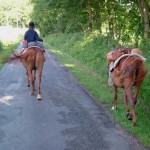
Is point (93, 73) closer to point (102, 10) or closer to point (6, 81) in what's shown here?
point (6, 81)

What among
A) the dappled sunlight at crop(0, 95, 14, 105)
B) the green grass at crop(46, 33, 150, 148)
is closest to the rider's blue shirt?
the dappled sunlight at crop(0, 95, 14, 105)

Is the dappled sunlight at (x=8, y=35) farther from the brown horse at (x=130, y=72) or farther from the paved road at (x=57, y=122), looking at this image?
the brown horse at (x=130, y=72)

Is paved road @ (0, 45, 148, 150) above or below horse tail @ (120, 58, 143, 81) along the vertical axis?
below

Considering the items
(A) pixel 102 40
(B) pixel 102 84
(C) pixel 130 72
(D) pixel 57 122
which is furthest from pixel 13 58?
(A) pixel 102 40

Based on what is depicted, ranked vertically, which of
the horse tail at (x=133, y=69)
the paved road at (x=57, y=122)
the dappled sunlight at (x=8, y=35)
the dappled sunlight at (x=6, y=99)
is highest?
the horse tail at (x=133, y=69)

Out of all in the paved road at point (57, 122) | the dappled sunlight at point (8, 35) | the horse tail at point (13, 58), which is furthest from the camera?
the dappled sunlight at point (8, 35)

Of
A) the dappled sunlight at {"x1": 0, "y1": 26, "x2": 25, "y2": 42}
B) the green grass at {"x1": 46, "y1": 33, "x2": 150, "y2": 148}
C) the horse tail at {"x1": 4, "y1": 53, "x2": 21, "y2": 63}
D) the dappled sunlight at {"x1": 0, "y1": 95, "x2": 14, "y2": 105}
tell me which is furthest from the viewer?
the dappled sunlight at {"x1": 0, "y1": 26, "x2": 25, "y2": 42}

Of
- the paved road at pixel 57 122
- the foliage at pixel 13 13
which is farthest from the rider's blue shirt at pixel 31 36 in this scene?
the foliage at pixel 13 13

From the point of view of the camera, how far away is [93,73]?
58.9 ft

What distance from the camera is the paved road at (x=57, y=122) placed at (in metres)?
7.40

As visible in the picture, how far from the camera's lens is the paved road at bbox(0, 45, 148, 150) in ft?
24.3

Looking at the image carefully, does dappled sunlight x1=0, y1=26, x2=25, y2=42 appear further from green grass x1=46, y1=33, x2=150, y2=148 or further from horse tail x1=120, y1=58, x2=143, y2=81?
horse tail x1=120, y1=58, x2=143, y2=81

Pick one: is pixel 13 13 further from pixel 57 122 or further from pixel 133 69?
pixel 133 69

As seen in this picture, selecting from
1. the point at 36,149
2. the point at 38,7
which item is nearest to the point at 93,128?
the point at 36,149
